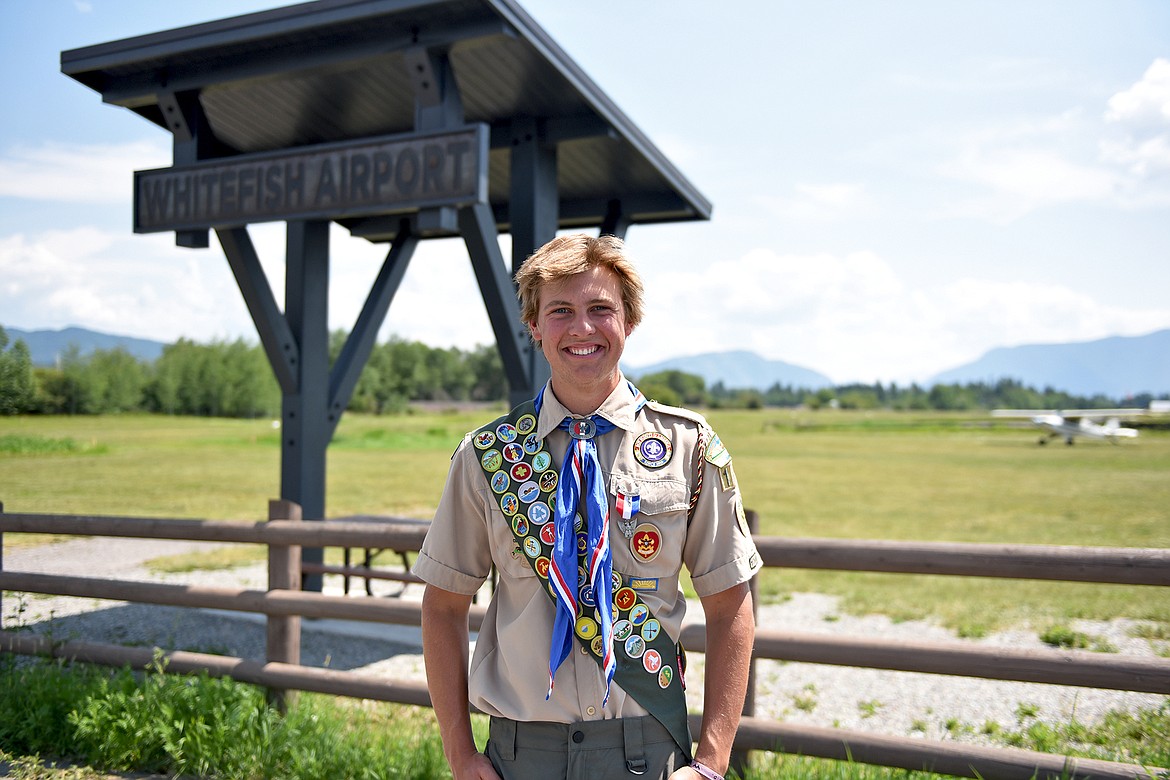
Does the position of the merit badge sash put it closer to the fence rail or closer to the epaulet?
the epaulet

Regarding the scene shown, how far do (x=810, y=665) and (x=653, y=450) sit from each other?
19.2ft

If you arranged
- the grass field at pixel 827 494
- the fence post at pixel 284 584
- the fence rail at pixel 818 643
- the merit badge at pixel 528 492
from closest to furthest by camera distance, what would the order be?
the merit badge at pixel 528 492
the fence rail at pixel 818 643
the fence post at pixel 284 584
the grass field at pixel 827 494

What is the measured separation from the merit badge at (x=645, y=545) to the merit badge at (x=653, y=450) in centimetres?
15

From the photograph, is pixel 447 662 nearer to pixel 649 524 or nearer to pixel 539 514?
pixel 539 514

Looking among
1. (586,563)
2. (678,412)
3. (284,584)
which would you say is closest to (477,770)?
(586,563)

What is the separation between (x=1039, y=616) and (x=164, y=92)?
9.28 m

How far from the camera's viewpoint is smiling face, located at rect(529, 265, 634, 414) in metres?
1.87

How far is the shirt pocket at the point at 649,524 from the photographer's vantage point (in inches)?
74.9

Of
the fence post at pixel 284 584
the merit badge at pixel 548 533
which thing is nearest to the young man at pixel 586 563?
the merit badge at pixel 548 533

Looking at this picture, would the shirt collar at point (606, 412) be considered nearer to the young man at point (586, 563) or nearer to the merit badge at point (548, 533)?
the young man at point (586, 563)

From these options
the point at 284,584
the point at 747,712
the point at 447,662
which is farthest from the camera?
the point at 284,584

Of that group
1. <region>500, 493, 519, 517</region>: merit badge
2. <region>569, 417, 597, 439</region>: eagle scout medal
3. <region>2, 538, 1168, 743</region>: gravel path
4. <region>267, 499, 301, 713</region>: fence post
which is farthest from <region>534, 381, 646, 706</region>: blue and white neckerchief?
<region>267, 499, 301, 713</region>: fence post

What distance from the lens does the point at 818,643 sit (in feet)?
12.2

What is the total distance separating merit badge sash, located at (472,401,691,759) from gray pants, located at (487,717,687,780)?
5cm
